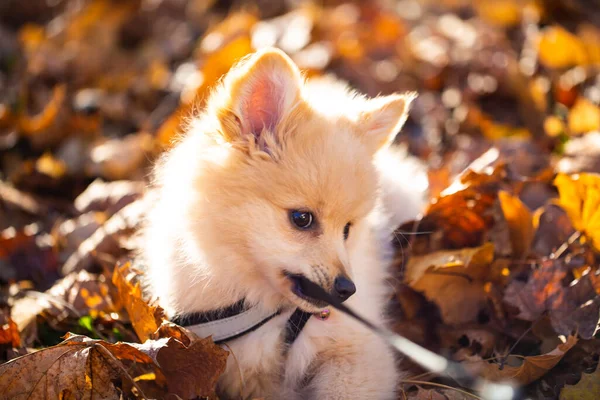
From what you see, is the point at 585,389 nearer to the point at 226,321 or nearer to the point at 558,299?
the point at 558,299

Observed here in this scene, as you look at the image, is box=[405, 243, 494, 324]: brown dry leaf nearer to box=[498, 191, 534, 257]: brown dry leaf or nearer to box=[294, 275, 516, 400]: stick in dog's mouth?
box=[498, 191, 534, 257]: brown dry leaf

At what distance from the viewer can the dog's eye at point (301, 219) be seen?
2.10m

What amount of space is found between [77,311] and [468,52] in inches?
151

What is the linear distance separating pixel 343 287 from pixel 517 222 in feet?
3.51

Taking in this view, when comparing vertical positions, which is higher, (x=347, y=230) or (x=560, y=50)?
(x=347, y=230)

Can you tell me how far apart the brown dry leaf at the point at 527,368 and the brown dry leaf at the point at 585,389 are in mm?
108

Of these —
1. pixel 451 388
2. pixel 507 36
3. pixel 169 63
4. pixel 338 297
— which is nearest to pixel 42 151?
pixel 169 63

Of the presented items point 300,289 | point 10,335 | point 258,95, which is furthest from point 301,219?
point 10,335

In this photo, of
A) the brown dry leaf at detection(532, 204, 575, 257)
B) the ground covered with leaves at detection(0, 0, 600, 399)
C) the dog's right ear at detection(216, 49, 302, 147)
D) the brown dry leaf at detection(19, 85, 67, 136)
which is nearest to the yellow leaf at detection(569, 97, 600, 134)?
the ground covered with leaves at detection(0, 0, 600, 399)

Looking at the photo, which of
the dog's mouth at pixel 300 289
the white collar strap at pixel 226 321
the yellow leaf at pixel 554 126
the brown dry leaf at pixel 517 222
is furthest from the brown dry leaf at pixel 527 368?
the yellow leaf at pixel 554 126

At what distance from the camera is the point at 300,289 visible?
2.11 m

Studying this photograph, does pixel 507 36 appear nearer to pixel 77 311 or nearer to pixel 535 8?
pixel 535 8

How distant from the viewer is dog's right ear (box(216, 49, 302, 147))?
6.70 ft

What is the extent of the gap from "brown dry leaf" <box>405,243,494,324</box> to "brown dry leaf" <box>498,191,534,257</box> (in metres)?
0.17
